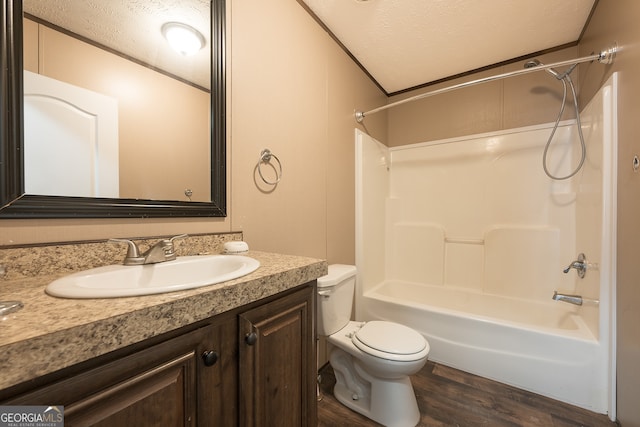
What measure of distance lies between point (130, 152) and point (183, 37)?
545mm

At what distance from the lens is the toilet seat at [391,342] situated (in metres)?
1.25

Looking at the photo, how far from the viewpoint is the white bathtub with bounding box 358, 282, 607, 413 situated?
144 centimetres

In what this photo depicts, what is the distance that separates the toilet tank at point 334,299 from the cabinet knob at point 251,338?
2.40 feet

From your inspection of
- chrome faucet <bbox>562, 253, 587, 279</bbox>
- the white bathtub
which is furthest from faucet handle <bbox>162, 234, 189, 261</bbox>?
chrome faucet <bbox>562, 253, 587, 279</bbox>

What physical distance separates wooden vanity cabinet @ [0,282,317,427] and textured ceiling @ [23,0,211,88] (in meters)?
0.97

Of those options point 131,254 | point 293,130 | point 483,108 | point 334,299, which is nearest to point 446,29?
point 483,108

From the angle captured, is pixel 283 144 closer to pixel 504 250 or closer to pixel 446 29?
pixel 446 29

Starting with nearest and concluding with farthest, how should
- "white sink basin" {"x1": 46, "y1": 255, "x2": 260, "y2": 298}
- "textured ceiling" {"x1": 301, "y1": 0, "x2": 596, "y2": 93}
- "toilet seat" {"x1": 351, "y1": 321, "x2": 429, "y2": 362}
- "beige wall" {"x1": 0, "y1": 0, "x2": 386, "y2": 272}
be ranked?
"white sink basin" {"x1": 46, "y1": 255, "x2": 260, "y2": 298}
"beige wall" {"x1": 0, "y1": 0, "x2": 386, "y2": 272}
"toilet seat" {"x1": 351, "y1": 321, "x2": 429, "y2": 362}
"textured ceiling" {"x1": 301, "y1": 0, "x2": 596, "y2": 93}

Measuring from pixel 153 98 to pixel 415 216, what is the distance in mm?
2346

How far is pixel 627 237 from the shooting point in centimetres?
123

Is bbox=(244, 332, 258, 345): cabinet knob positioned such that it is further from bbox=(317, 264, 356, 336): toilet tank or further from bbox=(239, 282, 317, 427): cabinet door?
bbox=(317, 264, 356, 336): toilet tank

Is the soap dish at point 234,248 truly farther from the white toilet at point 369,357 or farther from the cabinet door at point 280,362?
the white toilet at point 369,357

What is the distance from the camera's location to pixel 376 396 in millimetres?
1367

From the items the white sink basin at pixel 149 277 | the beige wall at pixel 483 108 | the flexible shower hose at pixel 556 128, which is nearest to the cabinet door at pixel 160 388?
the white sink basin at pixel 149 277
